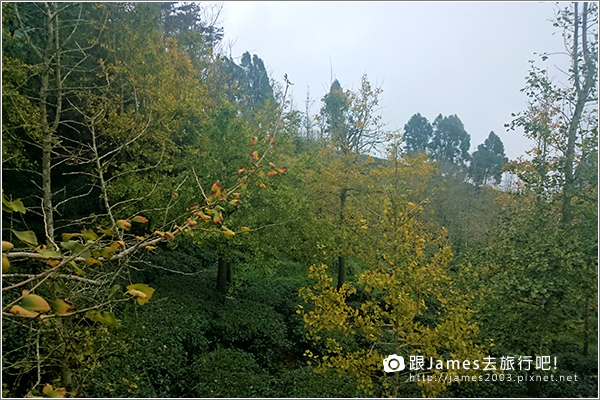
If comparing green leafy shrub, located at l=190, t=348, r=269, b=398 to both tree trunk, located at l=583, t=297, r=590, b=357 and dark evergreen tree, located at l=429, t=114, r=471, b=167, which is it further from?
dark evergreen tree, located at l=429, t=114, r=471, b=167

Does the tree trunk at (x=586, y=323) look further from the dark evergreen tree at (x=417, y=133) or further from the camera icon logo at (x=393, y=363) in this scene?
the dark evergreen tree at (x=417, y=133)

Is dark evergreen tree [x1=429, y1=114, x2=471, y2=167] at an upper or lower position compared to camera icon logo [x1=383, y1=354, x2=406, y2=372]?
upper

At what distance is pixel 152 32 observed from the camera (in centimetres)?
632

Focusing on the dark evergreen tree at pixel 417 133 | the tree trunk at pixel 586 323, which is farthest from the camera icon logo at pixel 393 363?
the dark evergreen tree at pixel 417 133

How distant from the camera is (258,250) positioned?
5.03 metres

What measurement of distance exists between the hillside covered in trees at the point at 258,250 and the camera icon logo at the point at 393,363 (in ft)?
0.16

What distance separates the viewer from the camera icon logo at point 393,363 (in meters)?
2.80

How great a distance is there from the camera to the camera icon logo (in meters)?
2.80

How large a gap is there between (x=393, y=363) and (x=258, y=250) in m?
2.61

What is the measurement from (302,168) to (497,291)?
3441 mm

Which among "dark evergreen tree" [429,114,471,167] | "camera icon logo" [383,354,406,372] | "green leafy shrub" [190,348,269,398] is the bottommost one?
"green leafy shrub" [190,348,269,398]

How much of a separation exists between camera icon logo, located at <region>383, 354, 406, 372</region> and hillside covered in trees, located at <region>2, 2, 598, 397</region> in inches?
1.9

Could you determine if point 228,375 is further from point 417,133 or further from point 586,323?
point 417,133

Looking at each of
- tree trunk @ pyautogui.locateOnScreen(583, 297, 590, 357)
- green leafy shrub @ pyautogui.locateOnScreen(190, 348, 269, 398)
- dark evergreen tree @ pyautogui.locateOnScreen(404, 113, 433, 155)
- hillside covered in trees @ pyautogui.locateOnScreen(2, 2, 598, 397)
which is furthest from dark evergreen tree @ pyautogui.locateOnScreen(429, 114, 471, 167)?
green leafy shrub @ pyautogui.locateOnScreen(190, 348, 269, 398)
